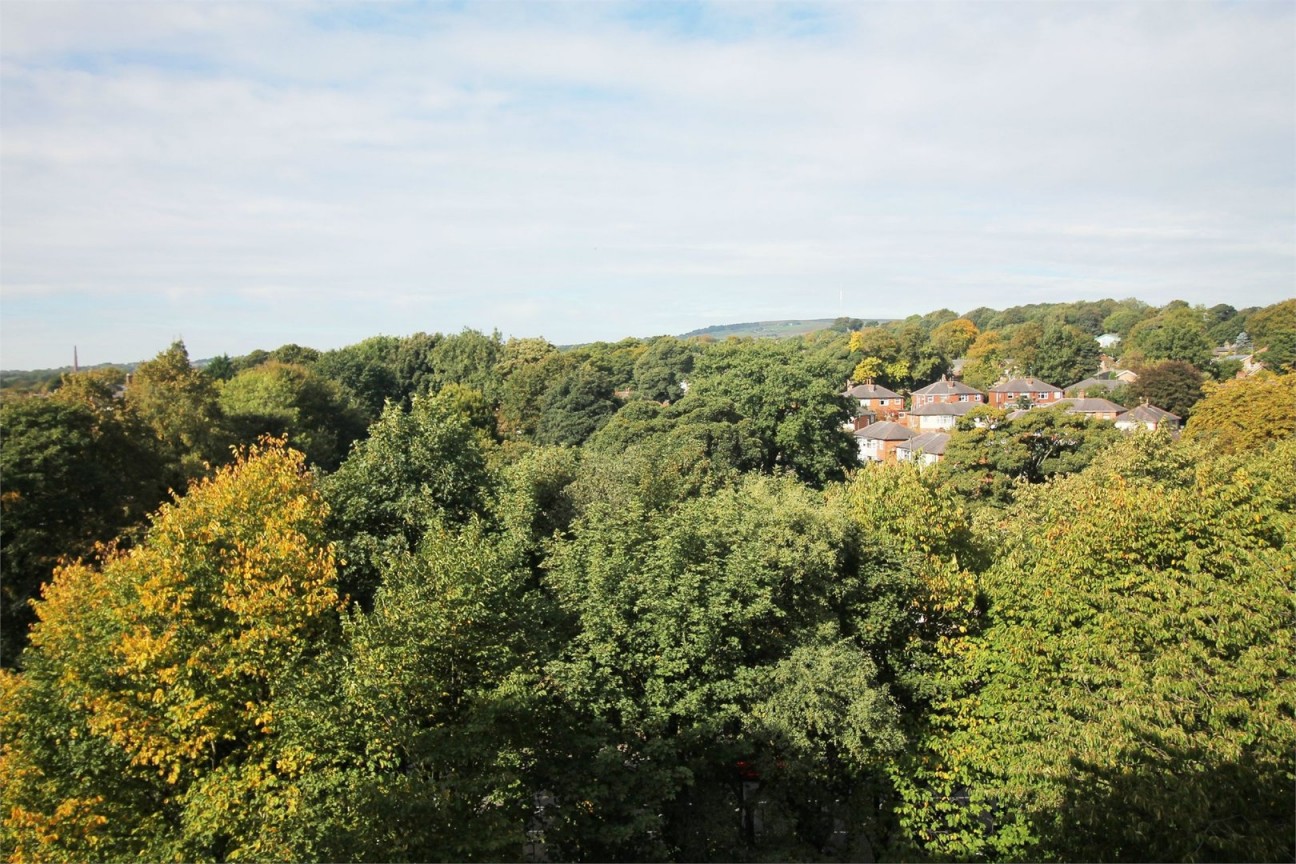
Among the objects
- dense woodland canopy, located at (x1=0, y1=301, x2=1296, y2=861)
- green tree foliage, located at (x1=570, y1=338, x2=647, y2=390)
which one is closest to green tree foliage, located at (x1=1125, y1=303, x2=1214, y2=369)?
green tree foliage, located at (x1=570, y1=338, x2=647, y2=390)

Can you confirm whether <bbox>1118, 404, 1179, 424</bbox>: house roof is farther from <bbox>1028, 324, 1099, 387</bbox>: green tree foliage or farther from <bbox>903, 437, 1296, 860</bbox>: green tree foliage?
<bbox>903, 437, 1296, 860</bbox>: green tree foliage

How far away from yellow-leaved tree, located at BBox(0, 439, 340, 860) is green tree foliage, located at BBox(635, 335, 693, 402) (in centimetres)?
5907

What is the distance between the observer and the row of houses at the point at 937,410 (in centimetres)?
5078

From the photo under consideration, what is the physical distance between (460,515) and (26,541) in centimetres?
1244

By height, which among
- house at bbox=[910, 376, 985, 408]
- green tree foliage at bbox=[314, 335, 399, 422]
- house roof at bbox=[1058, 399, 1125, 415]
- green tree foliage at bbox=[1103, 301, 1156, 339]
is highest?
green tree foliage at bbox=[1103, 301, 1156, 339]

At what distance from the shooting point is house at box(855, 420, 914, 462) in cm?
5788

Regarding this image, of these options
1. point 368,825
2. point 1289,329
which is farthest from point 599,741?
point 1289,329

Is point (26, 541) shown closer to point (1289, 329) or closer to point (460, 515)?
point (460, 515)

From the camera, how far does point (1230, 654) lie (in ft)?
37.7

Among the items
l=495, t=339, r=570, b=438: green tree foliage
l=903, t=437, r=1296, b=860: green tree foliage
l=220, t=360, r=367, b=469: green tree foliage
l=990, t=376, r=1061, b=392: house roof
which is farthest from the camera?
l=990, t=376, r=1061, b=392: house roof

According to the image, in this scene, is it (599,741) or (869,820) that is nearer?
(599,741)

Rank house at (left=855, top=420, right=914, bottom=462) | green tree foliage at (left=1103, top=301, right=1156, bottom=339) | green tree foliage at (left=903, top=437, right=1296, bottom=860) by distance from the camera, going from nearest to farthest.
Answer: green tree foliage at (left=903, top=437, right=1296, bottom=860) < house at (left=855, top=420, right=914, bottom=462) < green tree foliage at (left=1103, top=301, right=1156, bottom=339)

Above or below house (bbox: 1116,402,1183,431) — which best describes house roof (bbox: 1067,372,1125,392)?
above

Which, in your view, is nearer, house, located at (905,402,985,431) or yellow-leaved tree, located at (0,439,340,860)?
yellow-leaved tree, located at (0,439,340,860)
